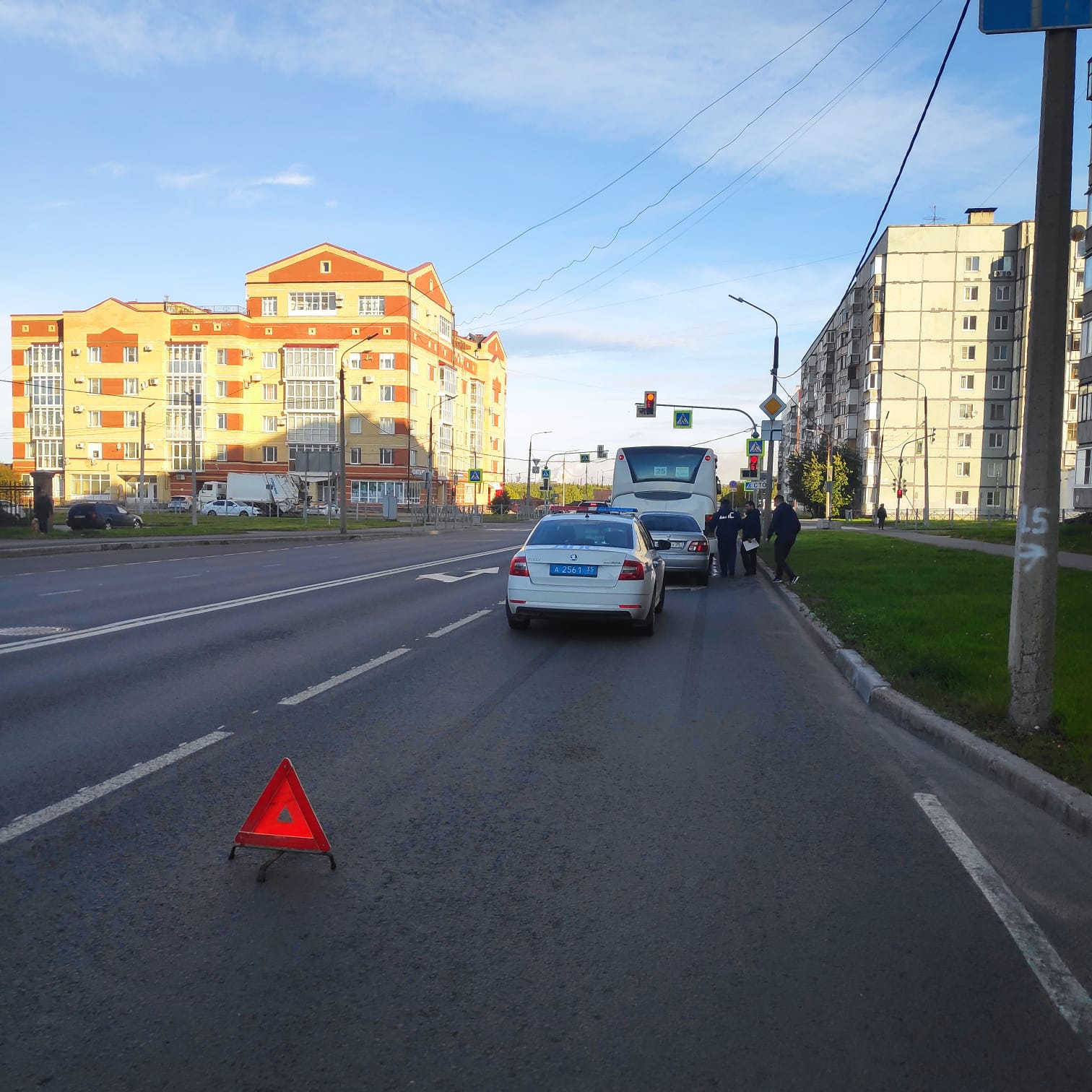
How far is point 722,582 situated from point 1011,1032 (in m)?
17.8

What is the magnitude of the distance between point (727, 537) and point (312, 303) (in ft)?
208

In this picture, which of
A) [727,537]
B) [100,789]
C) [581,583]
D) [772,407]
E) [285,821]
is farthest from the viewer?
[772,407]

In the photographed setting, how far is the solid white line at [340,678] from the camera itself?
25.1 feet

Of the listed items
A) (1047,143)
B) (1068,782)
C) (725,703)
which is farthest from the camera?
(725,703)

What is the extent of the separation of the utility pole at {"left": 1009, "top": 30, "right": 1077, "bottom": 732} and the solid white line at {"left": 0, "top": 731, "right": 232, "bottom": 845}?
529cm

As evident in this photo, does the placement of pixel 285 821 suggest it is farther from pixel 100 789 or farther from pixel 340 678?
pixel 340 678

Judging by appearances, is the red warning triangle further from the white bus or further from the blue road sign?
the white bus

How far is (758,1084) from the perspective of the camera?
2.75m

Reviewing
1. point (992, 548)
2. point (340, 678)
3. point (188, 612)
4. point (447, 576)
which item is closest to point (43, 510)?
point (447, 576)

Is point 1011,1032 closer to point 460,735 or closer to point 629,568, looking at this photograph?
point 460,735

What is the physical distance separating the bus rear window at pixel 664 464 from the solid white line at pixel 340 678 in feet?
53.8

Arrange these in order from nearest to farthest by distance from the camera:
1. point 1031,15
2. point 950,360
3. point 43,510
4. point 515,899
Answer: point 515,899, point 1031,15, point 43,510, point 950,360

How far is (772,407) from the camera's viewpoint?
31047mm

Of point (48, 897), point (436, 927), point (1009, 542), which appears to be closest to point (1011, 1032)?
point (436, 927)
